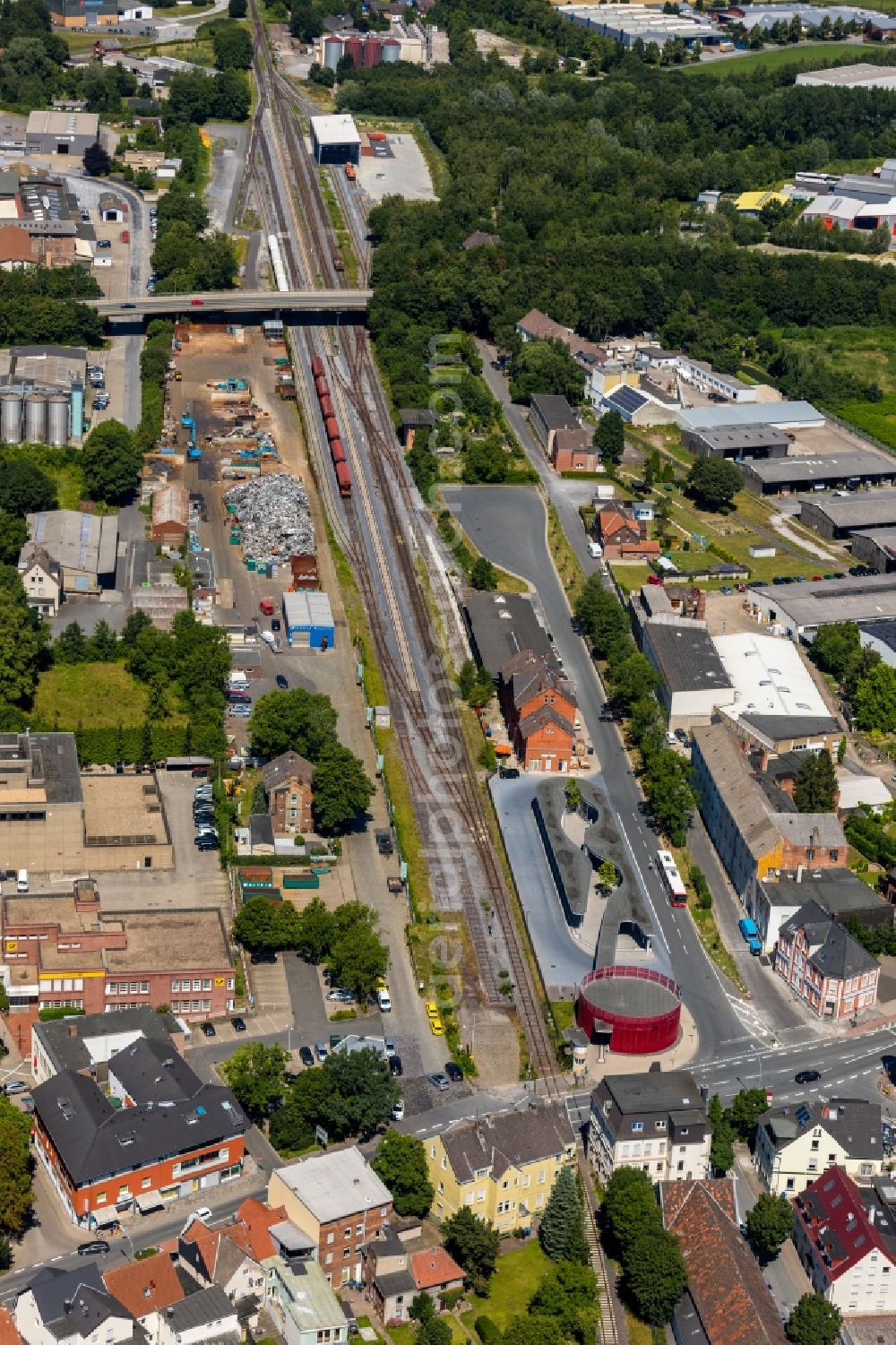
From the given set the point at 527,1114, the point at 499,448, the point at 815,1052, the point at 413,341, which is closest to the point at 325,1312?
the point at 527,1114

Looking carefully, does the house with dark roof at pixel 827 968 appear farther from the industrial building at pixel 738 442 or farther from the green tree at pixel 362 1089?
the industrial building at pixel 738 442

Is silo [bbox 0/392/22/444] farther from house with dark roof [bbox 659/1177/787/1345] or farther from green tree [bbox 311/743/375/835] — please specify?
house with dark roof [bbox 659/1177/787/1345]

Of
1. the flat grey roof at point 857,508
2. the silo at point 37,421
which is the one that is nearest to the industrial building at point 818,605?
the flat grey roof at point 857,508

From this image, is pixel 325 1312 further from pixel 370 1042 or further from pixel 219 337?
pixel 219 337

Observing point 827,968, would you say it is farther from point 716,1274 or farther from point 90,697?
point 90,697

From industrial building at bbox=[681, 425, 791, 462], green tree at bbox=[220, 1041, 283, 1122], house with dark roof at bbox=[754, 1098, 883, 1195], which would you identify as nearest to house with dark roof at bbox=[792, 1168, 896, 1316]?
house with dark roof at bbox=[754, 1098, 883, 1195]
